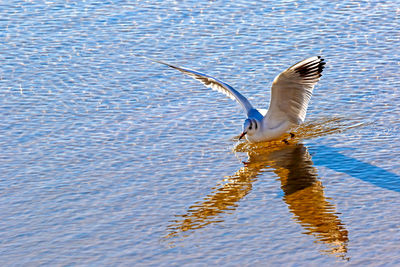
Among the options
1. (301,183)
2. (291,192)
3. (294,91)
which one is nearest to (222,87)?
(294,91)

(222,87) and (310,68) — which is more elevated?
(310,68)

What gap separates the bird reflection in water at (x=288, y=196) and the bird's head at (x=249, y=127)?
0.27 meters

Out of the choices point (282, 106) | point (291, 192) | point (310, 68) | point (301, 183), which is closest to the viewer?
point (291, 192)

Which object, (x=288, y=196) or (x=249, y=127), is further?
(x=249, y=127)

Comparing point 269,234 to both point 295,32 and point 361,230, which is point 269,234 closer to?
point 361,230

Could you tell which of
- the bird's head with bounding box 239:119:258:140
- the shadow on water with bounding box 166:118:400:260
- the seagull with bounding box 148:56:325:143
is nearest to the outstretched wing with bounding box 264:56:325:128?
the seagull with bounding box 148:56:325:143

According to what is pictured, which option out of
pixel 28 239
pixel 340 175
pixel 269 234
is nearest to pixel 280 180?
pixel 340 175

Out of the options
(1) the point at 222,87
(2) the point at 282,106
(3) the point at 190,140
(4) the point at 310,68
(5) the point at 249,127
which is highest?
(4) the point at 310,68

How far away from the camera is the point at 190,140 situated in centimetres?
1005

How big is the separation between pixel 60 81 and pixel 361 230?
584 cm

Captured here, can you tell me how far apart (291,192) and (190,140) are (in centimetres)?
182

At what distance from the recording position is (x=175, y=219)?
26.9 feet

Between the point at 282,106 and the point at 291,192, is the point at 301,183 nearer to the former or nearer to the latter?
the point at 291,192

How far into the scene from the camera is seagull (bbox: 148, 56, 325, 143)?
31.4 feet
